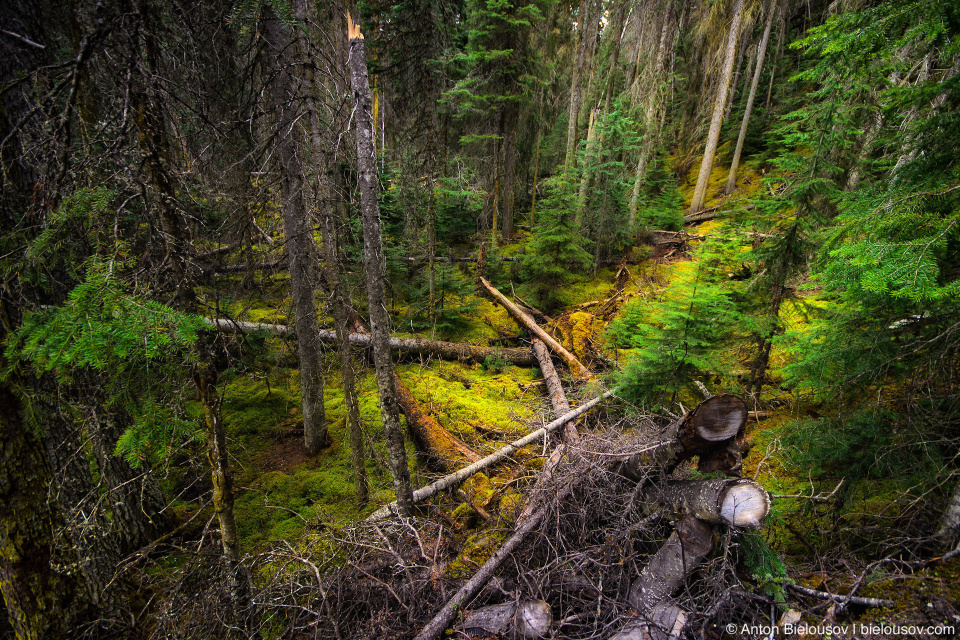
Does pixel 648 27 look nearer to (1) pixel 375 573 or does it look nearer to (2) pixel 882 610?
(2) pixel 882 610

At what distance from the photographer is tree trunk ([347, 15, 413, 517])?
10.6 ft

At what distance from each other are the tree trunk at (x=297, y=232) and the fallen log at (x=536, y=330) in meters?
5.60

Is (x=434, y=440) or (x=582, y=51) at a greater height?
(x=582, y=51)

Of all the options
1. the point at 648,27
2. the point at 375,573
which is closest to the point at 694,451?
the point at 375,573

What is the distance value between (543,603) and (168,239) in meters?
4.16

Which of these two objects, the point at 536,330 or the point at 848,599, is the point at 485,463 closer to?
the point at 848,599

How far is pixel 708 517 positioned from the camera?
2988 mm

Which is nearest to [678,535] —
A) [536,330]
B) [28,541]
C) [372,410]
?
[28,541]

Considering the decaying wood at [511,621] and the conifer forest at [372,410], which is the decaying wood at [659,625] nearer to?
the conifer forest at [372,410]

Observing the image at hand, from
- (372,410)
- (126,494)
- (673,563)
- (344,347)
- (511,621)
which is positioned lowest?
(372,410)

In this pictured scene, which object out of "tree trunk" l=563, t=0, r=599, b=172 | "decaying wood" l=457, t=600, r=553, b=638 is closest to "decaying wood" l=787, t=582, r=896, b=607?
"decaying wood" l=457, t=600, r=553, b=638

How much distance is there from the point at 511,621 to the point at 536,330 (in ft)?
25.3

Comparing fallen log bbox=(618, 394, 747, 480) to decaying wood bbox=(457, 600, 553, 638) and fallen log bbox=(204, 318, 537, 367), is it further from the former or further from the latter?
fallen log bbox=(204, 318, 537, 367)

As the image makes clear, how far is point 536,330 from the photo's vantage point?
33.6ft
